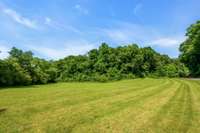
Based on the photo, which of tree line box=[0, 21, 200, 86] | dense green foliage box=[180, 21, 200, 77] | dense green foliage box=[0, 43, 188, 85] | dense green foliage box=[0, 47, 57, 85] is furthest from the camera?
dense green foliage box=[0, 43, 188, 85]

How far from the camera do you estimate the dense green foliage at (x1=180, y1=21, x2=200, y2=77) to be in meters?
45.8

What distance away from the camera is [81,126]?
6.62m

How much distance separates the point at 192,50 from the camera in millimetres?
46219

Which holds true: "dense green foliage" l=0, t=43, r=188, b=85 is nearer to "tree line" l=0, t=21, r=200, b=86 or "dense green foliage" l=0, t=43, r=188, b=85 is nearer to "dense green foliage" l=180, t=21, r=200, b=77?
"tree line" l=0, t=21, r=200, b=86

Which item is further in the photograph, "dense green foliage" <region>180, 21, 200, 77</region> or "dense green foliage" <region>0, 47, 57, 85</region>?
"dense green foliage" <region>180, 21, 200, 77</region>

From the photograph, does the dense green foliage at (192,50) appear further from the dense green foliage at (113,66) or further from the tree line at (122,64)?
the dense green foliage at (113,66)

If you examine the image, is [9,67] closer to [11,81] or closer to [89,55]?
[11,81]

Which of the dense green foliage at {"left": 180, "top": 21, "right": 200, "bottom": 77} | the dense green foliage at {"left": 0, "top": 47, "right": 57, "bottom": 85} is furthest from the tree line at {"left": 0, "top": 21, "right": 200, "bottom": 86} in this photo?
the dense green foliage at {"left": 0, "top": 47, "right": 57, "bottom": 85}

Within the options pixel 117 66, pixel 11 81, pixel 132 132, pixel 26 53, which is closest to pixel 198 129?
pixel 132 132

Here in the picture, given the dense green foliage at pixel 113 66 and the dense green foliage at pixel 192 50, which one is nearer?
the dense green foliage at pixel 192 50

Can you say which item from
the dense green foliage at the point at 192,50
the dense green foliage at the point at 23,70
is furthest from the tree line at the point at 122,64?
the dense green foliage at the point at 23,70

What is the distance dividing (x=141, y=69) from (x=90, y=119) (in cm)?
5239

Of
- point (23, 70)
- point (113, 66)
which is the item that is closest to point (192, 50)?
point (113, 66)

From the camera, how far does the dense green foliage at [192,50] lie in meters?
45.8
